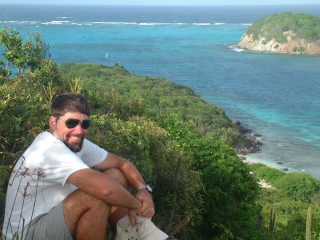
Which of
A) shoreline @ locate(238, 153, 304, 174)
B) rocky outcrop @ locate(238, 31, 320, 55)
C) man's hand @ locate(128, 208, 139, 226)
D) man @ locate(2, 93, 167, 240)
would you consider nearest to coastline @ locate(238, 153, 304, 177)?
shoreline @ locate(238, 153, 304, 174)

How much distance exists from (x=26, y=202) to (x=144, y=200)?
973 millimetres

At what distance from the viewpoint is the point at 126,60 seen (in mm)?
87812

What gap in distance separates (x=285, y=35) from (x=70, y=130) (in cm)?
10547

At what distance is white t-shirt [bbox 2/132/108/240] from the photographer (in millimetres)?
3590

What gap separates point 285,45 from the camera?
336ft

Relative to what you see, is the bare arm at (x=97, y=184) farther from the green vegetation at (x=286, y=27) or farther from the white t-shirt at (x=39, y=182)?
the green vegetation at (x=286, y=27)

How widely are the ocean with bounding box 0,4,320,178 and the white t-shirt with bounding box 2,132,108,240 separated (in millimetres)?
9448

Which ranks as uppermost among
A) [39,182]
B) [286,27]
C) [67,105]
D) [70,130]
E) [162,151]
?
[67,105]

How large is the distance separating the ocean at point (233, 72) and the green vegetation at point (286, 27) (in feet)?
22.1

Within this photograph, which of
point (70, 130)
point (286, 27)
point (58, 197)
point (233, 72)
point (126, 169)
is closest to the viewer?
point (58, 197)

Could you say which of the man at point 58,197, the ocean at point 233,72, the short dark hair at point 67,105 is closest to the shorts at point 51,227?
the man at point 58,197

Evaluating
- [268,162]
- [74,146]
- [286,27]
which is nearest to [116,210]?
[74,146]

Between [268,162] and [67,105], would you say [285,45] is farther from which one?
[67,105]

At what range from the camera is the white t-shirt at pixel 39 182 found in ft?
11.8
